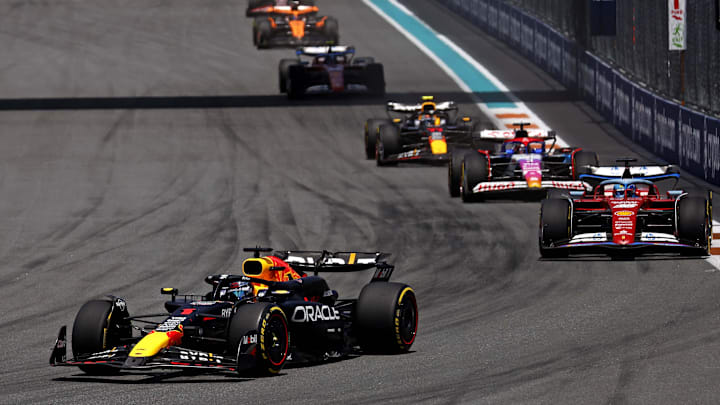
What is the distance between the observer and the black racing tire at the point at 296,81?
38750mm

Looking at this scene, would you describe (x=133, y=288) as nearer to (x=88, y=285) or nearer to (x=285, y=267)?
(x=88, y=285)

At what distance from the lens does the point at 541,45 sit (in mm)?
43250

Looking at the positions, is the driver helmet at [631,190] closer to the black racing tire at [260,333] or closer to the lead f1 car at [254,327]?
the lead f1 car at [254,327]

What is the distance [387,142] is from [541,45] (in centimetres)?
1463

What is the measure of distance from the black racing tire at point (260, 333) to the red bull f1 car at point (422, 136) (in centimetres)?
1666

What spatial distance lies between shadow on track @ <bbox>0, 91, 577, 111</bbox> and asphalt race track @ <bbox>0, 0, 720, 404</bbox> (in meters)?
0.13

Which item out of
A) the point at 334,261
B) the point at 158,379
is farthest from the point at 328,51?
the point at 158,379

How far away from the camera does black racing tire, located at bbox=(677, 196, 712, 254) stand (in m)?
19.3

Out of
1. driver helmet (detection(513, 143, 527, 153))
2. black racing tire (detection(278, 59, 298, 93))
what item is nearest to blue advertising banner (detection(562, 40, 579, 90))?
black racing tire (detection(278, 59, 298, 93))

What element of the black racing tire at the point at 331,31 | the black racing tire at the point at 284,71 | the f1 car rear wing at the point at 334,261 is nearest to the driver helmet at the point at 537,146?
the f1 car rear wing at the point at 334,261

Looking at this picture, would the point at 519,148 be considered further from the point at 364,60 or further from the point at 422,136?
the point at 364,60

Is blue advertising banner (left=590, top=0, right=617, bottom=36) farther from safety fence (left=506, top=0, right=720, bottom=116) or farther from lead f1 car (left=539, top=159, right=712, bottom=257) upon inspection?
lead f1 car (left=539, top=159, right=712, bottom=257)

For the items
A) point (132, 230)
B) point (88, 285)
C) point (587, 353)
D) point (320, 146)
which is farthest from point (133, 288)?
point (320, 146)

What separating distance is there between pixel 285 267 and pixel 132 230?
9.77 m
